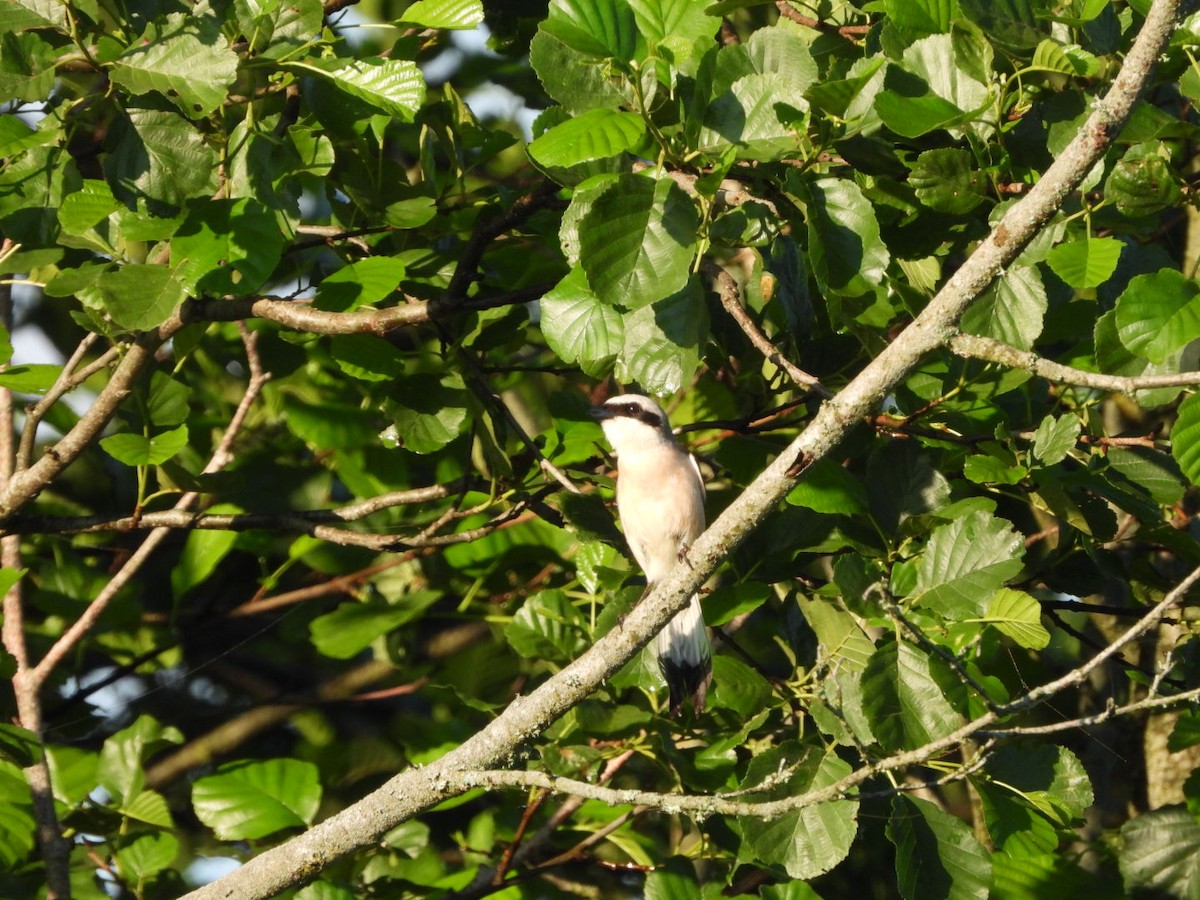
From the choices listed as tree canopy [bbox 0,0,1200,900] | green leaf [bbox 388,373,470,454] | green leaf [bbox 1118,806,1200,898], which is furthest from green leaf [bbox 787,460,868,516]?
green leaf [bbox 1118,806,1200,898]

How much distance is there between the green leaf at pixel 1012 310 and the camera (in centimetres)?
219

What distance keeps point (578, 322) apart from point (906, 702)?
0.95 meters

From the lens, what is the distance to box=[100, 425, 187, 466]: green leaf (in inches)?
104

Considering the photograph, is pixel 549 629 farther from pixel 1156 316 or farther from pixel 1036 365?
pixel 1156 316

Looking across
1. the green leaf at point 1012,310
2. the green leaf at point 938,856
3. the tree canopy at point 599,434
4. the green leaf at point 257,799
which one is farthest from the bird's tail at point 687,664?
the green leaf at point 1012,310

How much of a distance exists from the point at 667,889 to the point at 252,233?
5.87ft

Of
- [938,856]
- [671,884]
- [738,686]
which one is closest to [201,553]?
[671,884]

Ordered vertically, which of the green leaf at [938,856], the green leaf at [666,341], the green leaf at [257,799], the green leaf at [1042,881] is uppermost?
the green leaf at [666,341]

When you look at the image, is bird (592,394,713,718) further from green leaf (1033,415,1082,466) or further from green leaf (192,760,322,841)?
green leaf (1033,415,1082,466)

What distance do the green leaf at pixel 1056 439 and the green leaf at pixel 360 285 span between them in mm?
1298

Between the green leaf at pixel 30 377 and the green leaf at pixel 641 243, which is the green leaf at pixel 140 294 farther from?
the green leaf at pixel 641 243

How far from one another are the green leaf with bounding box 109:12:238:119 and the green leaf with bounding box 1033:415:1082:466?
5.18 feet

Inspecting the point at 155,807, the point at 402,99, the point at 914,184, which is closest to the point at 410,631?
the point at 155,807

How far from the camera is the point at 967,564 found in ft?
7.70
